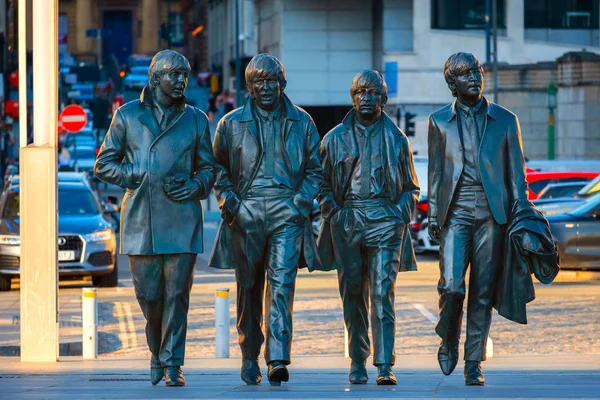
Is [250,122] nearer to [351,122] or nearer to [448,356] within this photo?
[351,122]

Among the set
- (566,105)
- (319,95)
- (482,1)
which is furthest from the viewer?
(319,95)

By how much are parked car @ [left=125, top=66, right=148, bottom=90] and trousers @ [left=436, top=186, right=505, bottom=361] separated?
70.4 meters

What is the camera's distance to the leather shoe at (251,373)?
1014cm

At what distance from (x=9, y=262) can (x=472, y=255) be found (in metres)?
12.1

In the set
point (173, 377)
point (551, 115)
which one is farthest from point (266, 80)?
point (551, 115)

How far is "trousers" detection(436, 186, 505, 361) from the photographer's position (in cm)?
991

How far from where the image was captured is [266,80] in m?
10.1

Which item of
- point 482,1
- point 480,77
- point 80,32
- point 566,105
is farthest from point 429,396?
point 80,32

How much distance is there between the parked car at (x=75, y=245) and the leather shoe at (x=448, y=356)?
11.7m

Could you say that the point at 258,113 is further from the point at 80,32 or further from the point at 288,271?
the point at 80,32

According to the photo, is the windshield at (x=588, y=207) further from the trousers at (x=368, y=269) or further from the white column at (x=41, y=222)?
the trousers at (x=368, y=269)

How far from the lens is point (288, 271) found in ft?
32.8

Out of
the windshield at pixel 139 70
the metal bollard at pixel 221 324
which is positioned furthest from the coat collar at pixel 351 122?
the windshield at pixel 139 70

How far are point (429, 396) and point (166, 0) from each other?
Result: 119 metres
